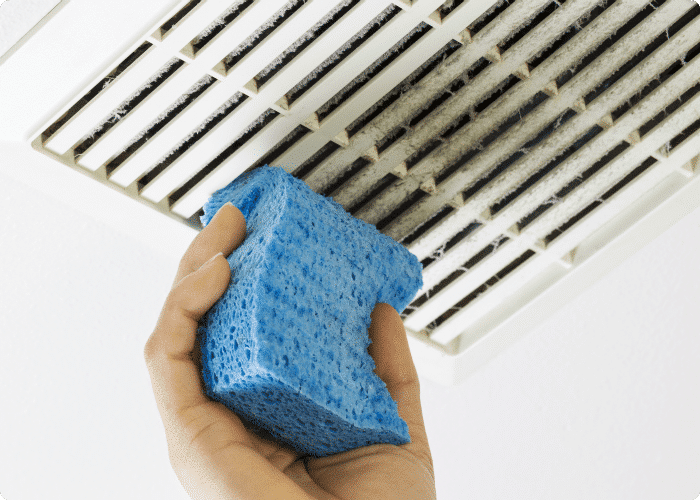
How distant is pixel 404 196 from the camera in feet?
2.54

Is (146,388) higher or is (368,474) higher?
(146,388)

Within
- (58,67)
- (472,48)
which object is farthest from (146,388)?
(472,48)

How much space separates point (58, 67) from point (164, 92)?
9cm

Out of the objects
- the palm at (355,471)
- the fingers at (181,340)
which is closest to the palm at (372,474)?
the palm at (355,471)

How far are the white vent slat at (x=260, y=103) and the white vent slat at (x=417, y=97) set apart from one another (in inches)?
2.3

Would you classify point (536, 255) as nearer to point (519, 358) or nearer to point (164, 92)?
point (519, 358)

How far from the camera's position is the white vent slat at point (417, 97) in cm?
67

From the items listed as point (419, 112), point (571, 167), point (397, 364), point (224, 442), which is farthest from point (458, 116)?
point (224, 442)

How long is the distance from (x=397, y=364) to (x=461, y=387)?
367mm

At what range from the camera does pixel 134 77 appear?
0.65 m

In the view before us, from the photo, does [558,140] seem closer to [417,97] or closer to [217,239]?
[417,97]

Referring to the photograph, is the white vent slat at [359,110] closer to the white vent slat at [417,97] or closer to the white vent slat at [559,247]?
the white vent slat at [417,97]

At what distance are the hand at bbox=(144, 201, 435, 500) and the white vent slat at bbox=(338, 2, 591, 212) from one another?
0.38 ft

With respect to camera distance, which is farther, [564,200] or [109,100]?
[564,200]
